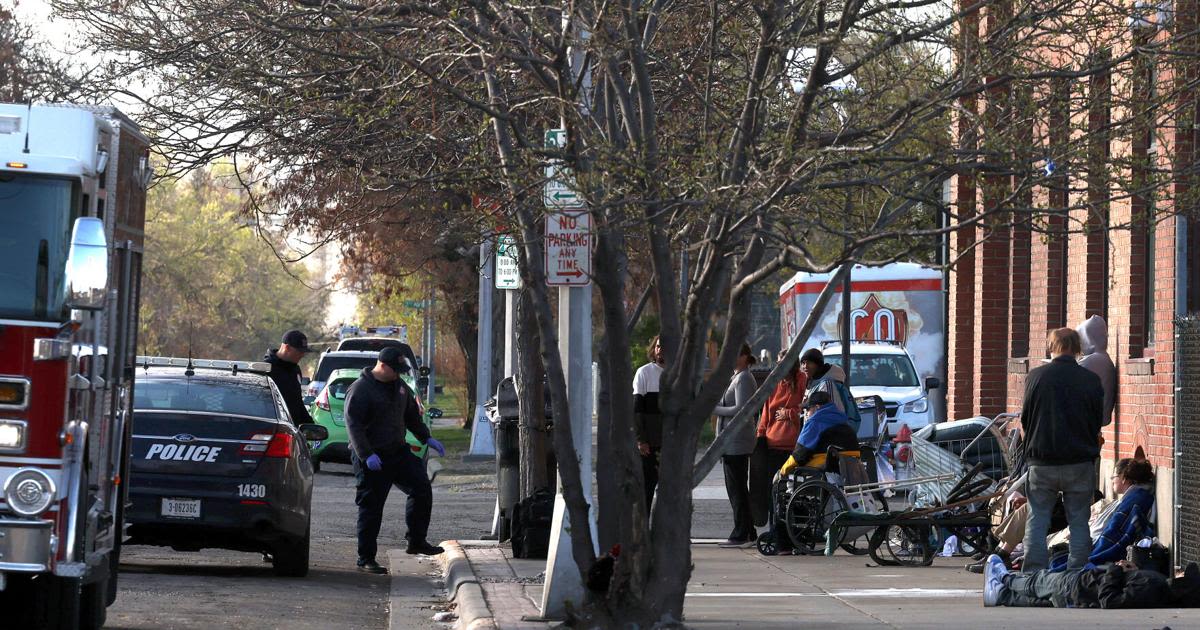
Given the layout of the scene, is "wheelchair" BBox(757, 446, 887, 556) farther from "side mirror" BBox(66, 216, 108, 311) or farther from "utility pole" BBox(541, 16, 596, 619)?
"side mirror" BBox(66, 216, 108, 311)

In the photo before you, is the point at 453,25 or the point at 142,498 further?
the point at 142,498

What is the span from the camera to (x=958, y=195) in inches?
686

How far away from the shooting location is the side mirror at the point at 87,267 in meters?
7.54

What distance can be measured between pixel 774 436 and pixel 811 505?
3.32ft

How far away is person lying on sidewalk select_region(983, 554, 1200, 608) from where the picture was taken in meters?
10.3

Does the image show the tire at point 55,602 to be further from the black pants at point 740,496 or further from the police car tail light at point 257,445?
the black pants at point 740,496

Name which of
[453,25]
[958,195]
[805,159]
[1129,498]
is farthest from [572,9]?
[958,195]

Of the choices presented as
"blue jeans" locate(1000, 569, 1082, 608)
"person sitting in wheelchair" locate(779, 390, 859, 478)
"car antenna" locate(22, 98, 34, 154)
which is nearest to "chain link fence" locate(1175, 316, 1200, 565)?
"blue jeans" locate(1000, 569, 1082, 608)

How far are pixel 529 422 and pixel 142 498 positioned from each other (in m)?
3.66

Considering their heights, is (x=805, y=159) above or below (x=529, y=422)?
above

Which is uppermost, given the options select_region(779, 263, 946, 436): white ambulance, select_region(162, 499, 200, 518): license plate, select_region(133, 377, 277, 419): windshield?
select_region(779, 263, 946, 436): white ambulance

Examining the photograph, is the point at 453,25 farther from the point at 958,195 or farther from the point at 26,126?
the point at 958,195

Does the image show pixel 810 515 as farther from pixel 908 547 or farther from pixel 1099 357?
pixel 1099 357

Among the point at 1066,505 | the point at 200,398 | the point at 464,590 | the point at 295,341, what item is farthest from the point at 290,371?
the point at 1066,505
